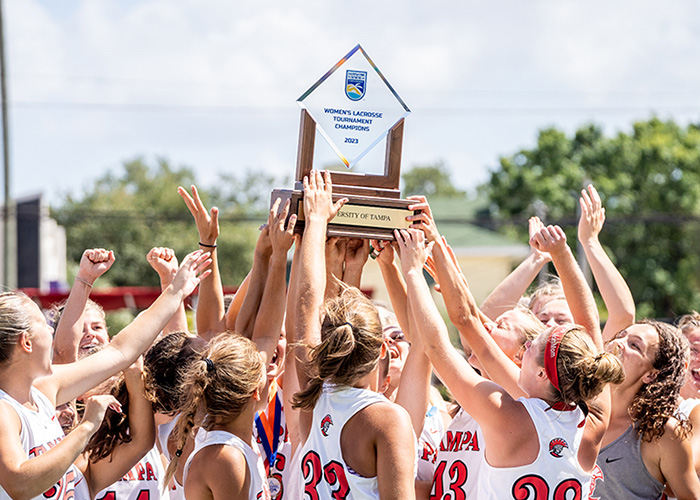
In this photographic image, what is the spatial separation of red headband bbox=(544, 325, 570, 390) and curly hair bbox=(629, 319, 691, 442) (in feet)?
2.85

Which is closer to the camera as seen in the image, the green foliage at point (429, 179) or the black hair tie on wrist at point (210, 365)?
the black hair tie on wrist at point (210, 365)

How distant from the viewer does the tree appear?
31.2 metres

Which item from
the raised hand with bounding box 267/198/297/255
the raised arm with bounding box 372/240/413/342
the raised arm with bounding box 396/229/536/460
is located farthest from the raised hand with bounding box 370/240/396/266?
the raised hand with bounding box 267/198/297/255

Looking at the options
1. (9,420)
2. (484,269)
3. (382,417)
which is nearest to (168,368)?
(9,420)

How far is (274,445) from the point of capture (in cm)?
370

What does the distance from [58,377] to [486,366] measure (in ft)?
5.73

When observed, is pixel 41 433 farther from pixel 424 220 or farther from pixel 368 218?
pixel 424 220

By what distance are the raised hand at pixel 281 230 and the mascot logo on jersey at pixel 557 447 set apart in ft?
4.55

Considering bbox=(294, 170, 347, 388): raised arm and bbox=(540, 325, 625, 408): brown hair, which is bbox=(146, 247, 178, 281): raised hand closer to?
bbox=(294, 170, 347, 388): raised arm

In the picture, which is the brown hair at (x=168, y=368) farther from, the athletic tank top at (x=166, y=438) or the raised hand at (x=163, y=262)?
the raised hand at (x=163, y=262)

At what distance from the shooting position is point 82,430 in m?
2.76

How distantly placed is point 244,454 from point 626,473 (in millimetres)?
1845

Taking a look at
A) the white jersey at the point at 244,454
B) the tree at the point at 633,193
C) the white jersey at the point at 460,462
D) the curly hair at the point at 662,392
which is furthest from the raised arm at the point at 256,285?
the tree at the point at 633,193

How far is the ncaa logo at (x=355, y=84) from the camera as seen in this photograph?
360 centimetres
